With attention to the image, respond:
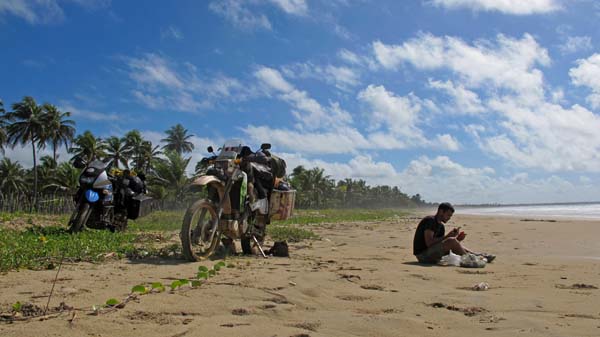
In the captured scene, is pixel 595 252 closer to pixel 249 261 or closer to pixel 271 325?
pixel 249 261

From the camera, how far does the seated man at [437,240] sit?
6184 millimetres

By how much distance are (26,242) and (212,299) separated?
163 inches

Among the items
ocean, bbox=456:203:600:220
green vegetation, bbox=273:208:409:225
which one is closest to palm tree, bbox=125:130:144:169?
green vegetation, bbox=273:208:409:225

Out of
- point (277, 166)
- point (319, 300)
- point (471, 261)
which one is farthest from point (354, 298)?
point (277, 166)

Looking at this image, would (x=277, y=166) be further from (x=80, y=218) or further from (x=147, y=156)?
(x=147, y=156)

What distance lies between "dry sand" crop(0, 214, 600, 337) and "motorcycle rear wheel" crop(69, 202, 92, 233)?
10.9 ft

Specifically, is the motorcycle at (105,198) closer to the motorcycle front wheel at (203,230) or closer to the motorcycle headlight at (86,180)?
the motorcycle headlight at (86,180)

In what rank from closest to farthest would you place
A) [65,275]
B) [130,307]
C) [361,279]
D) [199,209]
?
1. [130,307]
2. [65,275]
3. [361,279]
4. [199,209]

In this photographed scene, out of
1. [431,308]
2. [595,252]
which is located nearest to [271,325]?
[431,308]

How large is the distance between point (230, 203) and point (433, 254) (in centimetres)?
274

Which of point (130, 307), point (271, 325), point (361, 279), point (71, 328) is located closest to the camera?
point (71, 328)

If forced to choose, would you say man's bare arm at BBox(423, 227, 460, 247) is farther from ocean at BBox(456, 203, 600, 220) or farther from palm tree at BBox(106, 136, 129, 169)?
palm tree at BBox(106, 136, 129, 169)

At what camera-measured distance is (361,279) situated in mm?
4648

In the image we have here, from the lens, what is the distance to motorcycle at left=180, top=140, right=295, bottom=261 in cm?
557
